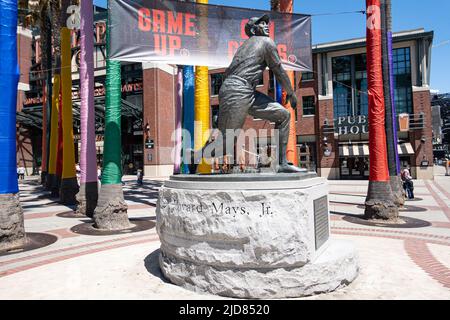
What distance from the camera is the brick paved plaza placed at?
4422 millimetres

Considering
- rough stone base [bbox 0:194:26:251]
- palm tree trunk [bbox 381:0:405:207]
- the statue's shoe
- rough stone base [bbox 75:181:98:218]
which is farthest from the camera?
rough stone base [bbox 75:181:98:218]

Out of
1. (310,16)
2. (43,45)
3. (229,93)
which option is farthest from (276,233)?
(43,45)

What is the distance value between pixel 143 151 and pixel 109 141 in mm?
27287

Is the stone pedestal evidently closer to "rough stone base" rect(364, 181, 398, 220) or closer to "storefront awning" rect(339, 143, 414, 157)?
"rough stone base" rect(364, 181, 398, 220)

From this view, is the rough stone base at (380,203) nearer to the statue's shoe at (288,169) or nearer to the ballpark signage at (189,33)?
the ballpark signage at (189,33)

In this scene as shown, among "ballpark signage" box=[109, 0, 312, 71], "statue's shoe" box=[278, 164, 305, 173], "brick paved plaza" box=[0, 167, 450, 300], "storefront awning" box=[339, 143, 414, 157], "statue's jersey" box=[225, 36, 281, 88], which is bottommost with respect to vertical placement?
"brick paved plaza" box=[0, 167, 450, 300]

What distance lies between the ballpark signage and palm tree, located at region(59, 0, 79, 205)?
21.3ft

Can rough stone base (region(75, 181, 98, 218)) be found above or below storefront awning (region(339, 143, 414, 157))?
below

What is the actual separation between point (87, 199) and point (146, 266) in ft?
22.5

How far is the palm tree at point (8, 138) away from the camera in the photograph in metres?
7.34

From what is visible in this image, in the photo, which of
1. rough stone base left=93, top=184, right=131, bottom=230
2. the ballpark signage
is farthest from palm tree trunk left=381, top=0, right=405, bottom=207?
rough stone base left=93, top=184, right=131, bottom=230

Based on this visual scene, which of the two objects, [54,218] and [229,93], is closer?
[229,93]

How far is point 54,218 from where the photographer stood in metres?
11.4

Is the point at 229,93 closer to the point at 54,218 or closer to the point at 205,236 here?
the point at 205,236
